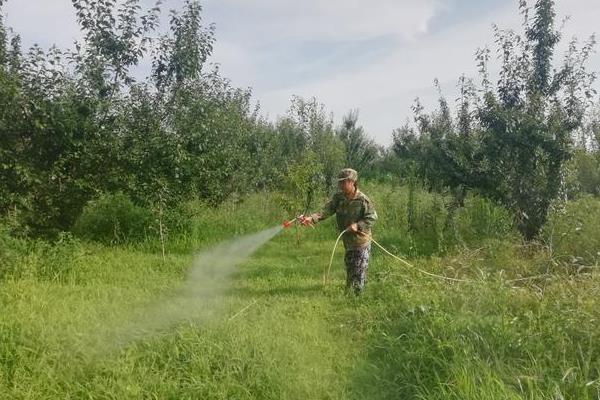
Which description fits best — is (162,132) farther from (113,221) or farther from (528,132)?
(528,132)

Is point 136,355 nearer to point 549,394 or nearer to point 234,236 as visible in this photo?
point 549,394

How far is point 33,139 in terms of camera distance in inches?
300

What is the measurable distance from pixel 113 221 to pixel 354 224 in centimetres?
513

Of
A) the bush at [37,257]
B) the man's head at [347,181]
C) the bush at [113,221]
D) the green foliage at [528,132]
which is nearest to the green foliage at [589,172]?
the green foliage at [528,132]

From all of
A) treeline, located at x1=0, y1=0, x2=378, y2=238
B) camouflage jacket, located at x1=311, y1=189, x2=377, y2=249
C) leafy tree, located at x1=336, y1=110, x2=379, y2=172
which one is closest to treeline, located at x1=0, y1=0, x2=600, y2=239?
treeline, located at x1=0, y1=0, x2=378, y2=238

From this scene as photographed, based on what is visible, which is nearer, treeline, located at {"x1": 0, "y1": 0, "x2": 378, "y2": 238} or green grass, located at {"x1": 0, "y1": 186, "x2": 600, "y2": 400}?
green grass, located at {"x1": 0, "y1": 186, "x2": 600, "y2": 400}

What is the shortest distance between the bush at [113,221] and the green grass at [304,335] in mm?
1860

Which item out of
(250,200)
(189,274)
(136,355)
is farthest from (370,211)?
(250,200)

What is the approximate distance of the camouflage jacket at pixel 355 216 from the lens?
6.23m

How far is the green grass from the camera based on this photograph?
11.9 feet

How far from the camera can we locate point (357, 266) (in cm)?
625

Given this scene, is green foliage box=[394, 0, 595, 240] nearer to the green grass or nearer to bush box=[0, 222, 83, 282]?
the green grass

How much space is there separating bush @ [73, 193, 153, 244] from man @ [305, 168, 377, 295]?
406 centimetres

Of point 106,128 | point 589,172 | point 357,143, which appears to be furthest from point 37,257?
point 357,143
